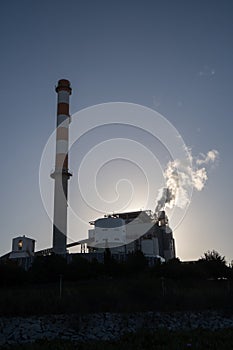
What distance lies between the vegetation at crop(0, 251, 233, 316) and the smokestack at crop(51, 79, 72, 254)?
8443 mm

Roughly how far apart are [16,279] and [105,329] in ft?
49.5

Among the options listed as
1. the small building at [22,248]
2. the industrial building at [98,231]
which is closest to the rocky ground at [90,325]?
the industrial building at [98,231]

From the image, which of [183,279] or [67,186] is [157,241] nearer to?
[67,186]

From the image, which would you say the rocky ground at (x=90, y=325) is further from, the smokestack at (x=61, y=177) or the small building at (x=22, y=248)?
the small building at (x=22, y=248)

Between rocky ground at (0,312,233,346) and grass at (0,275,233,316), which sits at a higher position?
grass at (0,275,233,316)

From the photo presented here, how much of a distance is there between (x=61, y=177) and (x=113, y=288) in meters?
22.4

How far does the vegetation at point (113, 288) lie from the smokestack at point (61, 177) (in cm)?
844

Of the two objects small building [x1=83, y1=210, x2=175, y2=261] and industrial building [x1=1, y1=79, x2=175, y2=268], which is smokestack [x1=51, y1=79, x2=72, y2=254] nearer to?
industrial building [x1=1, y1=79, x2=175, y2=268]

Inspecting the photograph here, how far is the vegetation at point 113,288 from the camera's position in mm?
16031

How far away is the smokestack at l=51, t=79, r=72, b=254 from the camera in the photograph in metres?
38.8

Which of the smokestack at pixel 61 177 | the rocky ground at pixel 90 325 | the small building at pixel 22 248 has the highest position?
the smokestack at pixel 61 177

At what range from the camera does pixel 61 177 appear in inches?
1585

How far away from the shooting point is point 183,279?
27344 millimetres

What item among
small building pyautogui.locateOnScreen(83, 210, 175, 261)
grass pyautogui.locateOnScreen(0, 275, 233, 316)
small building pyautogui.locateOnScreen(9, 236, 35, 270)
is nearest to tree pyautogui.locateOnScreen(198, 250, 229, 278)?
grass pyautogui.locateOnScreen(0, 275, 233, 316)
